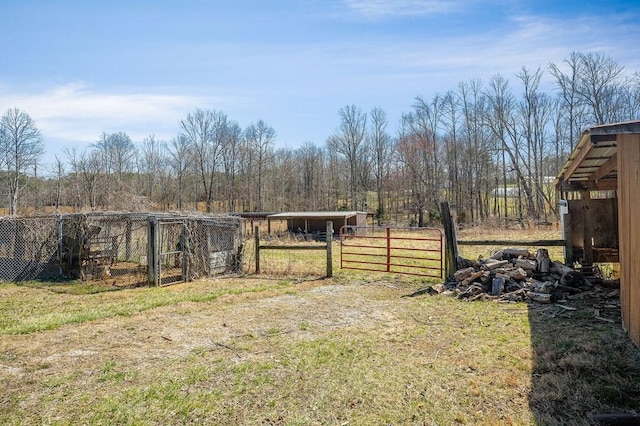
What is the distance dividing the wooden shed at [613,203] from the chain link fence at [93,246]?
901 cm

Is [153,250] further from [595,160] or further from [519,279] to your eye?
[595,160]

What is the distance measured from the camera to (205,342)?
5.47 m

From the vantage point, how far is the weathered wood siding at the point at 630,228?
458 centimetres

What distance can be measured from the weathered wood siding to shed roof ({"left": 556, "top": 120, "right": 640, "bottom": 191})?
238 mm

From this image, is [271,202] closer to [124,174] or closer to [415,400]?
[124,174]

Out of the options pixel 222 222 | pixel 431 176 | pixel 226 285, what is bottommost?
pixel 226 285

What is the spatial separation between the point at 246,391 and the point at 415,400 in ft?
5.25

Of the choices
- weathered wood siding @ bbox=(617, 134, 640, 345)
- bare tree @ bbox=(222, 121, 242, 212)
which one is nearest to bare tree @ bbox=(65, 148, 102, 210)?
bare tree @ bbox=(222, 121, 242, 212)

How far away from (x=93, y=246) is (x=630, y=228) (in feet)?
39.9

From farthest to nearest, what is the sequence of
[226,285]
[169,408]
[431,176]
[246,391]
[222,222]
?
1. [431,176]
2. [222,222]
3. [226,285]
4. [246,391]
5. [169,408]

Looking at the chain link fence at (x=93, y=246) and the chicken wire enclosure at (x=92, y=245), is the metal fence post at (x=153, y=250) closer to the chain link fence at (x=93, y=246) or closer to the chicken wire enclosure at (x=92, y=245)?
the chain link fence at (x=93, y=246)

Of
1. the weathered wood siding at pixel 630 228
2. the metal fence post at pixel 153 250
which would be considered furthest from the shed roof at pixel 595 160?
the metal fence post at pixel 153 250

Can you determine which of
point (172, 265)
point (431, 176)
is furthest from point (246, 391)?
point (431, 176)

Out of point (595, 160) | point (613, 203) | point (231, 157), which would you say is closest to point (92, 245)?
point (595, 160)
